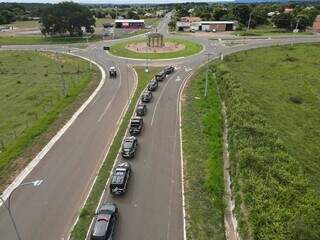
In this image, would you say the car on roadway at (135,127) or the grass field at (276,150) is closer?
the grass field at (276,150)

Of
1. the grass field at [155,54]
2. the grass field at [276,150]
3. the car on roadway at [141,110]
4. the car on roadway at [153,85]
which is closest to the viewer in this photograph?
the grass field at [276,150]

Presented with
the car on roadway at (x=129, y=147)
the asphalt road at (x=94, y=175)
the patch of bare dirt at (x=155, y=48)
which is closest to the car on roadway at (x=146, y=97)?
the asphalt road at (x=94, y=175)

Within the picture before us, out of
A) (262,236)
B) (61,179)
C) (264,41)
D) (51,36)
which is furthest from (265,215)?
(51,36)

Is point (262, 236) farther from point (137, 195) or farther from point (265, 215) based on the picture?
point (137, 195)

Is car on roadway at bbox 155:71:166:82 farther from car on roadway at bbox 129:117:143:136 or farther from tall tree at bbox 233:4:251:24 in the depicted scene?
tall tree at bbox 233:4:251:24

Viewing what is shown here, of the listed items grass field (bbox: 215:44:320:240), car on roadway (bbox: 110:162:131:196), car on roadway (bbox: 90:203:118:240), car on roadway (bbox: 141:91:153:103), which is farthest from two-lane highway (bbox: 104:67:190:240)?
grass field (bbox: 215:44:320:240)

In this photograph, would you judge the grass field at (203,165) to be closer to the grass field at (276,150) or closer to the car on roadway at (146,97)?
the grass field at (276,150)

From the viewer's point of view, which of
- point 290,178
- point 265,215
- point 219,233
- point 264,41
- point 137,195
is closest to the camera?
point 265,215
